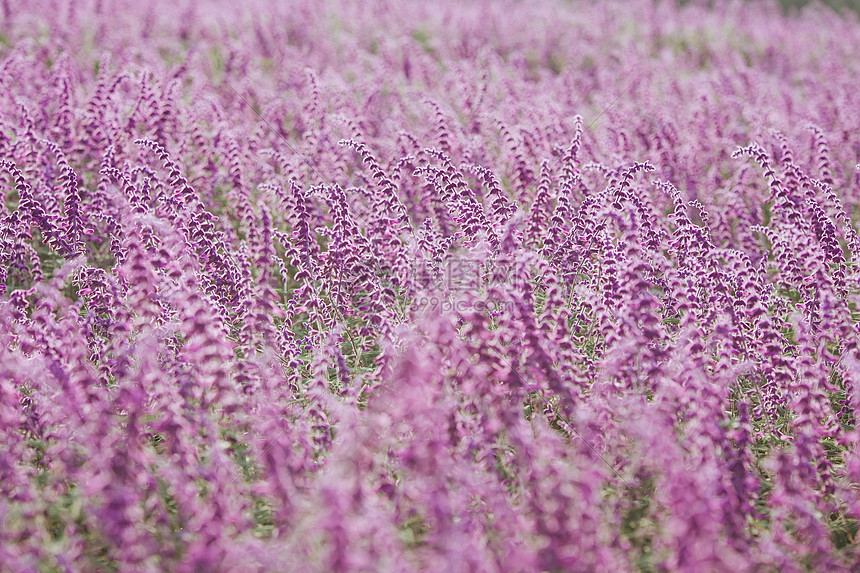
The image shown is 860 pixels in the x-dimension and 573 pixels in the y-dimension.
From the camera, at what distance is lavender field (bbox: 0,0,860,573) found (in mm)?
3166

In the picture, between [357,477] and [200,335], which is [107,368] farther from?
[357,477]

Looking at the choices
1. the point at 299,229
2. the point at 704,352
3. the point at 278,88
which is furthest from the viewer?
the point at 278,88

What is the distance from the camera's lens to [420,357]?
3.32 metres

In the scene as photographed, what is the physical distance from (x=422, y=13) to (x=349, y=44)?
15.0 feet

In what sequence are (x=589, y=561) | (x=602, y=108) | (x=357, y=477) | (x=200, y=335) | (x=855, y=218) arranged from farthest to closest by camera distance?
(x=602, y=108) < (x=855, y=218) < (x=200, y=335) < (x=589, y=561) < (x=357, y=477)

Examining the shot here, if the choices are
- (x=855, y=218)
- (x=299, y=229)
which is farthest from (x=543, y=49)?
(x=299, y=229)

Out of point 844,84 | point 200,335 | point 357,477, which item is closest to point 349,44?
point 844,84

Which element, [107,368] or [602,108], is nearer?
[107,368]

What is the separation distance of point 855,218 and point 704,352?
13.5 ft

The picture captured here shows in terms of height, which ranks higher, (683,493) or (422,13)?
(683,493)

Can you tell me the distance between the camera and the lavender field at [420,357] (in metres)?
3.17

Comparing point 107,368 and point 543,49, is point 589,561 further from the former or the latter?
point 543,49

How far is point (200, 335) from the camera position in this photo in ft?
11.3

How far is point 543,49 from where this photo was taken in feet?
42.6
